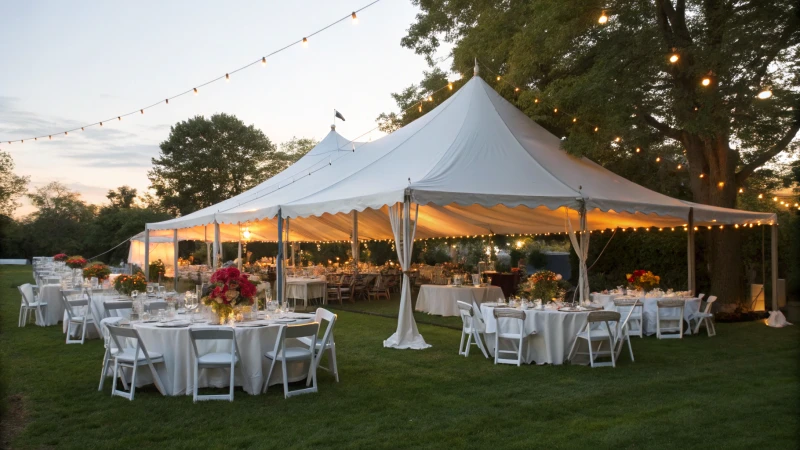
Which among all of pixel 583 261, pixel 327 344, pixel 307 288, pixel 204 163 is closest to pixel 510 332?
pixel 583 261

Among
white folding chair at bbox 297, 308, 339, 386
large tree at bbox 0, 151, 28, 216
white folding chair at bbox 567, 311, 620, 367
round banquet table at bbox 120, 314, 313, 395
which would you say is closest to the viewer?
round banquet table at bbox 120, 314, 313, 395

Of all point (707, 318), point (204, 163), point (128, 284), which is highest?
point (204, 163)

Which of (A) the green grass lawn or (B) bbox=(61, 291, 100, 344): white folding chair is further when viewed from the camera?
(B) bbox=(61, 291, 100, 344): white folding chair

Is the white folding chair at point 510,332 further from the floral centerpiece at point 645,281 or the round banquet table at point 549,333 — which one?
the floral centerpiece at point 645,281

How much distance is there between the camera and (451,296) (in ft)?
42.2

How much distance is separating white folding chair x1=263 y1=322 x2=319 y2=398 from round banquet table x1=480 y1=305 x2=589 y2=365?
263cm

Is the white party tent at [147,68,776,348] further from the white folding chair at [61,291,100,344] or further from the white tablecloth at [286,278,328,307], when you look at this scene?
the white folding chair at [61,291,100,344]

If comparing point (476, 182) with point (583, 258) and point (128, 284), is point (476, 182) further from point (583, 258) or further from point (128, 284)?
point (128, 284)

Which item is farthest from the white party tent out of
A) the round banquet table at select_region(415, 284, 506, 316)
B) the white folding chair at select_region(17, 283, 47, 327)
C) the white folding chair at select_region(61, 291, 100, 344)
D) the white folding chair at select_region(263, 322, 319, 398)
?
the white folding chair at select_region(17, 283, 47, 327)

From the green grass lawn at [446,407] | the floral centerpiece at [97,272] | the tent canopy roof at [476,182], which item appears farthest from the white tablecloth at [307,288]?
the green grass lawn at [446,407]

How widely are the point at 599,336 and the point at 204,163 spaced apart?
30817mm

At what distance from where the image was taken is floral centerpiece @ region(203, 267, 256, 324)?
5.92 m

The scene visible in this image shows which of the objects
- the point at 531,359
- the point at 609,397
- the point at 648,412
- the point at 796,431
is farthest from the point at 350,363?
the point at 796,431

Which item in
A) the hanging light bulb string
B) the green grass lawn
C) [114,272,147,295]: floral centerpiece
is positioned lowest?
the green grass lawn
